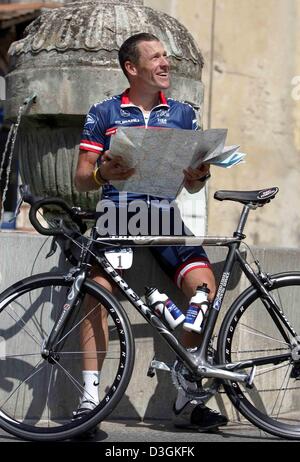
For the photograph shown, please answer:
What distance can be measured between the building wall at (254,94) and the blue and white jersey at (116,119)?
589 cm

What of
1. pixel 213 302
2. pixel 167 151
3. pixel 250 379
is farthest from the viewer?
pixel 213 302

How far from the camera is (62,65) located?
5996mm

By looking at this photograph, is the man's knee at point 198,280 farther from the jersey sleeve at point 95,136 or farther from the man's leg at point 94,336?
the jersey sleeve at point 95,136

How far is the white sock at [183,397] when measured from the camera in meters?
4.90

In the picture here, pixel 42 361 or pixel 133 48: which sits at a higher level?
pixel 133 48

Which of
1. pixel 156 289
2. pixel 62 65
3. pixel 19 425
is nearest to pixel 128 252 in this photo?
pixel 156 289

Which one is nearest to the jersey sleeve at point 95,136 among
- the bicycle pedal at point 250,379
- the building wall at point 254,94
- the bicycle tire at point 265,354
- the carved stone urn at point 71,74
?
the bicycle tire at point 265,354

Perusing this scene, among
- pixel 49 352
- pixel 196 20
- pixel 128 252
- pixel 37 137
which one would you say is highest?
pixel 196 20

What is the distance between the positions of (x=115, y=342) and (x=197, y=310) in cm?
53

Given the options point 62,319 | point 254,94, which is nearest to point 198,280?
point 62,319

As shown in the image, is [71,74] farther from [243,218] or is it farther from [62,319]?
[62,319]

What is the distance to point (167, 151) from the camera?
4699 millimetres
